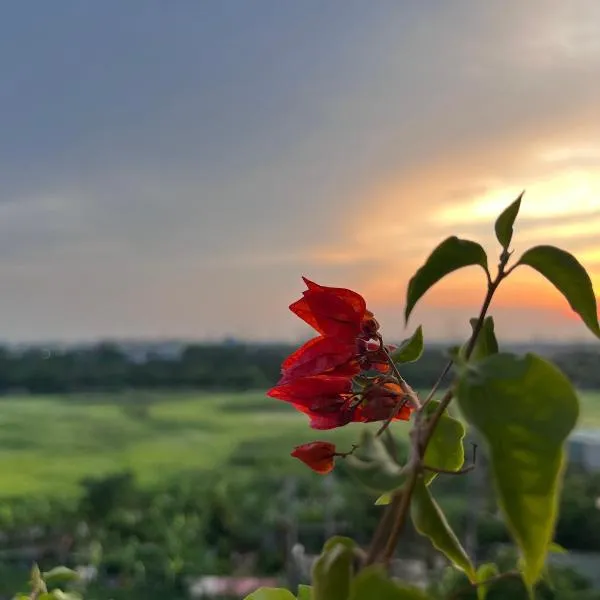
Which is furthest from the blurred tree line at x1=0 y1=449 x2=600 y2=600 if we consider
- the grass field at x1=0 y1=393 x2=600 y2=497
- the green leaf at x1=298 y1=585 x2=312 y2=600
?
the green leaf at x1=298 y1=585 x2=312 y2=600

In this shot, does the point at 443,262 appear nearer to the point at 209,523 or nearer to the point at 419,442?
the point at 419,442

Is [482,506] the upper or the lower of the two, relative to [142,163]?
lower

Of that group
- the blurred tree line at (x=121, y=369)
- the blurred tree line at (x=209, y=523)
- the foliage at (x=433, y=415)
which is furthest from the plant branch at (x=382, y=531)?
the blurred tree line at (x=209, y=523)

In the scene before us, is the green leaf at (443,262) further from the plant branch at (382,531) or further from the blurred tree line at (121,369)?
the blurred tree line at (121,369)

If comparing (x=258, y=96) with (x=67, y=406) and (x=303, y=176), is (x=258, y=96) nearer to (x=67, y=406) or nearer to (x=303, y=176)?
(x=303, y=176)

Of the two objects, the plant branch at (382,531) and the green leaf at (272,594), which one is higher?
the plant branch at (382,531)

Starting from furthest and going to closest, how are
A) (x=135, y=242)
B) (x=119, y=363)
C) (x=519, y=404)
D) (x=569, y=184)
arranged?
(x=135, y=242), (x=119, y=363), (x=569, y=184), (x=519, y=404)

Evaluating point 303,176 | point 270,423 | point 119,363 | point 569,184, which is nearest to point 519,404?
point 569,184

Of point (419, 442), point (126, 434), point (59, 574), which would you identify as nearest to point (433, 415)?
point (419, 442)
